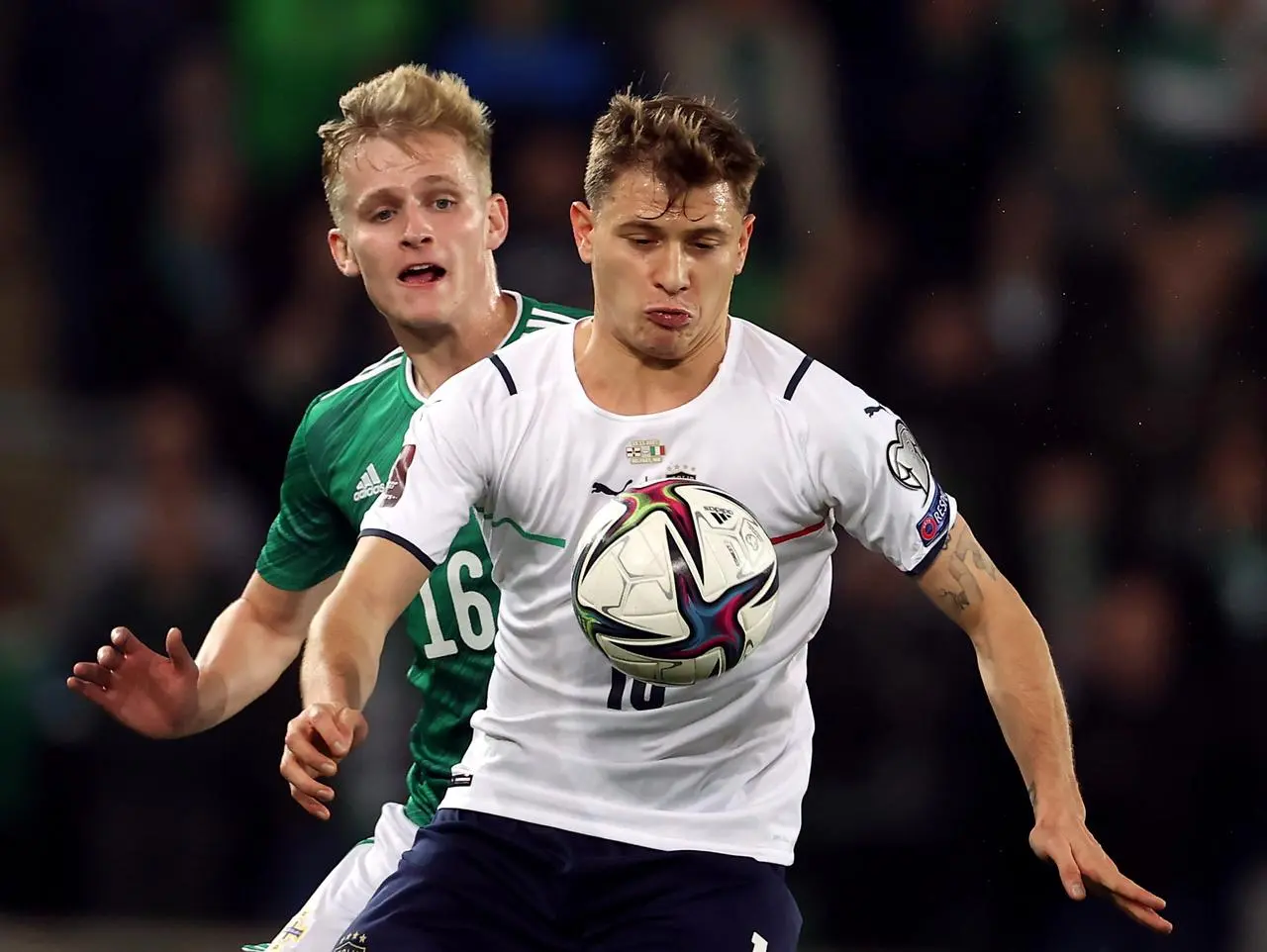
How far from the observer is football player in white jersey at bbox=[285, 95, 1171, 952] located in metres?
3.24

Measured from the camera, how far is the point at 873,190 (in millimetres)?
7312

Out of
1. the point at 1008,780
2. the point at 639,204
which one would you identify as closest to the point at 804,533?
the point at 639,204

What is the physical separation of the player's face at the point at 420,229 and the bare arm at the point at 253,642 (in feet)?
2.50

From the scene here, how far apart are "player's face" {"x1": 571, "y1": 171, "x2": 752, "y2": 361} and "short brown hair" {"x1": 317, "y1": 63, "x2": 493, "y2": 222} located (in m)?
1.14

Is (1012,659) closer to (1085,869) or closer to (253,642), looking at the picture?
(1085,869)

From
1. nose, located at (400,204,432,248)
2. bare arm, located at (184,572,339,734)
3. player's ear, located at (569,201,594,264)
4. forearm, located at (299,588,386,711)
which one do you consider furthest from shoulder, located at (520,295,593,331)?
forearm, located at (299,588,386,711)

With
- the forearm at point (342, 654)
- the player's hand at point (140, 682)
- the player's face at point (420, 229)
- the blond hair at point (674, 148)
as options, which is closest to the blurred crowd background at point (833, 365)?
the player's face at point (420, 229)

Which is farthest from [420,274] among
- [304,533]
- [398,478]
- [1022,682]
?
[1022,682]

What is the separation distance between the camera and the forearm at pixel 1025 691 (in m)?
3.23

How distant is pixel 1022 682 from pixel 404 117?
204 cm

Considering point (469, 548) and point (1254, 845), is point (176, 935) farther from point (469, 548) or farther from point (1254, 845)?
point (1254, 845)

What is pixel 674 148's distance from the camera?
3.32 m

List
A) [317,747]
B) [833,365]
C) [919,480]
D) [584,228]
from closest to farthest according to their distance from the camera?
1. [317,747]
2. [919,480]
3. [584,228]
4. [833,365]

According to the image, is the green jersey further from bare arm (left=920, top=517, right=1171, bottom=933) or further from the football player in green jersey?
bare arm (left=920, top=517, right=1171, bottom=933)
